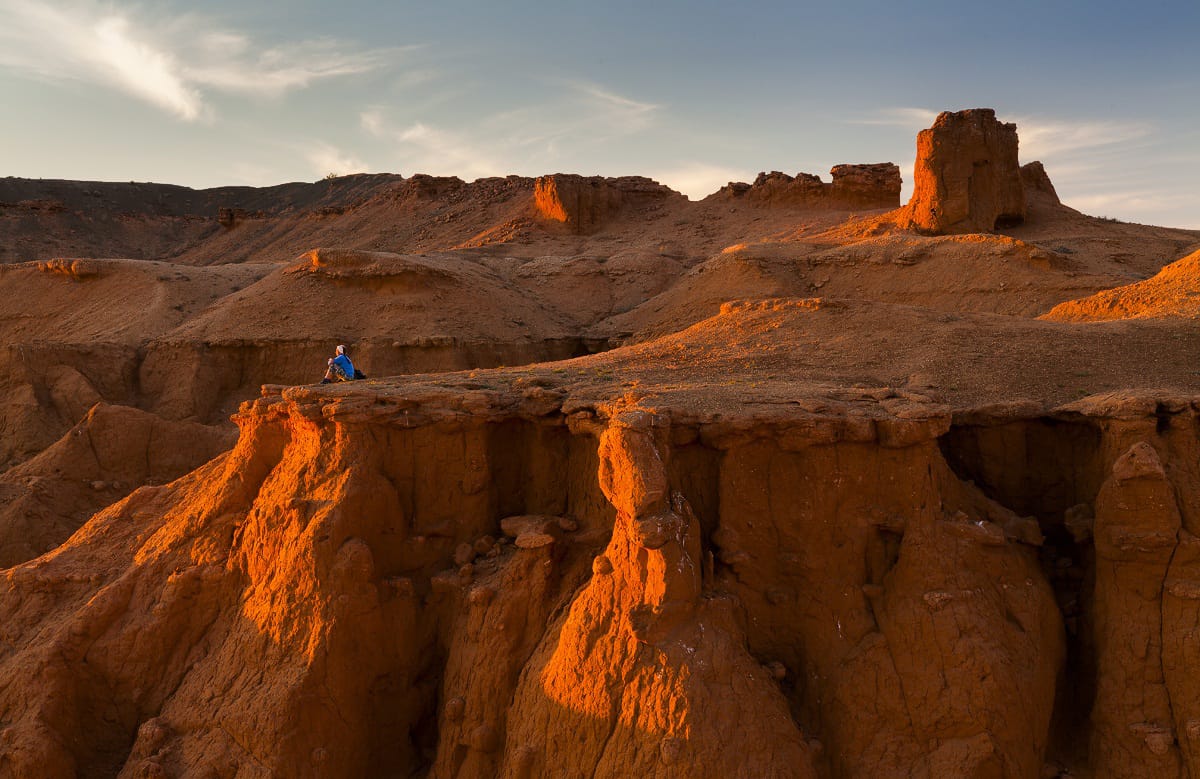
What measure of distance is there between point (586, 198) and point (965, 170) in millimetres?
16661

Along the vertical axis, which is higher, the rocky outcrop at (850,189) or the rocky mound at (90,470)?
the rocky outcrop at (850,189)

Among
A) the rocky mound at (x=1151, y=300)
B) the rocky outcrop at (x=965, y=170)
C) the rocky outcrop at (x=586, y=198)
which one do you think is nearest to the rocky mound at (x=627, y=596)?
the rocky mound at (x=1151, y=300)

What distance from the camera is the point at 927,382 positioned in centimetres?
908

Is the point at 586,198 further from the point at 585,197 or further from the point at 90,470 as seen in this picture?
the point at 90,470

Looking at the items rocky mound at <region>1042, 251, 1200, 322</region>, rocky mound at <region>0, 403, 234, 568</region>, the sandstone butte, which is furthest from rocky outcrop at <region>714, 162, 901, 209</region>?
rocky mound at <region>0, 403, 234, 568</region>

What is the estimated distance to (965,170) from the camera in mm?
25141

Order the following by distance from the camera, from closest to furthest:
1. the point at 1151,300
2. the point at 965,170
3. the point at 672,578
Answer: the point at 672,578 < the point at 1151,300 < the point at 965,170

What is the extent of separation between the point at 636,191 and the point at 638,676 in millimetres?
35115

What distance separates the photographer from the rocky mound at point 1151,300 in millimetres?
11305

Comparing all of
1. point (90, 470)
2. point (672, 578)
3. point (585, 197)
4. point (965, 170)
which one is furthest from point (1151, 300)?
point (585, 197)

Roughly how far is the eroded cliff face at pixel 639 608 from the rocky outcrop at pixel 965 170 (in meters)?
18.9

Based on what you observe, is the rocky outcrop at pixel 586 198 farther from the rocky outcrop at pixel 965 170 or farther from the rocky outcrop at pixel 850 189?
the rocky outcrop at pixel 965 170

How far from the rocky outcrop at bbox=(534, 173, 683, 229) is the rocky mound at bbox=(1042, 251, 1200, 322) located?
25.6m

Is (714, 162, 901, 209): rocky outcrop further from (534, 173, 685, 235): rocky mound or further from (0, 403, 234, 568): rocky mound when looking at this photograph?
(0, 403, 234, 568): rocky mound
